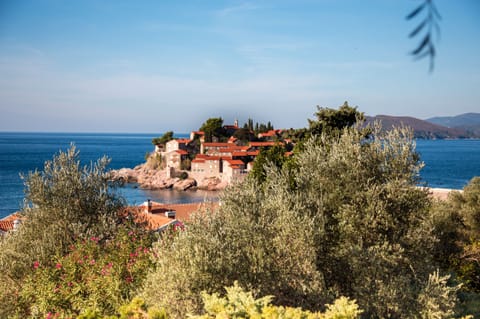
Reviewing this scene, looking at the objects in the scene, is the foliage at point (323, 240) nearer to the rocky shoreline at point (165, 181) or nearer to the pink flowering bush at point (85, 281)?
the pink flowering bush at point (85, 281)

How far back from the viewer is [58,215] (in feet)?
38.5

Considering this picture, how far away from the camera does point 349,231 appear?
31.1ft

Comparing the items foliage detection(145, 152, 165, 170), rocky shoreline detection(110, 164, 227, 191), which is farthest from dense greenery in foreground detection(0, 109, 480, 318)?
foliage detection(145, 152, 165, 170)

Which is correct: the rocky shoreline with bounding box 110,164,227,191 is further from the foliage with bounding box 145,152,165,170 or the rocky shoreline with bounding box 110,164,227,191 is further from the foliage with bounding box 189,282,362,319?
the foliage with bounding box 189,282,362,319

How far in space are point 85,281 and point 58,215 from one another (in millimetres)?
3043

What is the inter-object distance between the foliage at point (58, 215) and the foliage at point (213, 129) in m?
83.8

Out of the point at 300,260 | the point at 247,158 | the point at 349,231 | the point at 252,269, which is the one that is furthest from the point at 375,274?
the point at 247,158

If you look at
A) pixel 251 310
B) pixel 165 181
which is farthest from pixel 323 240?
pixel 165 181

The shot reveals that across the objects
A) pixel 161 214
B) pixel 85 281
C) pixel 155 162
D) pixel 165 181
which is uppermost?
pixel 85 281

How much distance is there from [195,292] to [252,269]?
1387mm

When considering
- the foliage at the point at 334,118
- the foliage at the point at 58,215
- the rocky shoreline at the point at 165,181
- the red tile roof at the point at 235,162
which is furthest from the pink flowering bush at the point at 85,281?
the red tile roof at the point at 235,162

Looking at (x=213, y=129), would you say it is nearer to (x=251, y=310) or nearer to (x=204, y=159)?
(x=204, y=159)

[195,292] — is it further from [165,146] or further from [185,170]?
[165,146]

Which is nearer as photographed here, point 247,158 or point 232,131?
point 247,158
